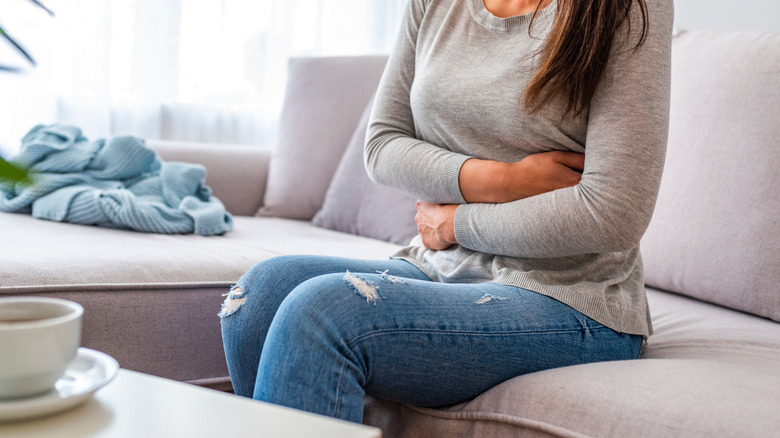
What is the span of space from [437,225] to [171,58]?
168cm

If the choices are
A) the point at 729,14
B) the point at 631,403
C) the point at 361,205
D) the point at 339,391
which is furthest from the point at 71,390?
the point at 729,14

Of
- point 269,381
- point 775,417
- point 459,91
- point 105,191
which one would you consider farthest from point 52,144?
point 775,417

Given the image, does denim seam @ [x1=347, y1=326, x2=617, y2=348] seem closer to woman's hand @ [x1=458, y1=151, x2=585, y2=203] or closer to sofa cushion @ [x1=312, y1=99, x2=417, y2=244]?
woman's hand @ [x1=458, y1=151, x2=585, y2=203]

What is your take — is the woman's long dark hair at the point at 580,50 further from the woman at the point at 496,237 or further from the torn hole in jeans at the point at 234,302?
the torn hole in jeans at the point at 234,302

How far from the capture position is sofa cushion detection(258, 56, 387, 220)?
1963mm

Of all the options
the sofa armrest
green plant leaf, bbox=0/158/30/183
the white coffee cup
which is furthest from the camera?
the sofa armrest

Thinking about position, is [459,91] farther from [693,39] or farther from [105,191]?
[105,191]

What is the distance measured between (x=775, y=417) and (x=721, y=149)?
0.69 meters

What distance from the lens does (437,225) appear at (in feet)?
3.27

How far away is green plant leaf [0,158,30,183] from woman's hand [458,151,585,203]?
2.25ft

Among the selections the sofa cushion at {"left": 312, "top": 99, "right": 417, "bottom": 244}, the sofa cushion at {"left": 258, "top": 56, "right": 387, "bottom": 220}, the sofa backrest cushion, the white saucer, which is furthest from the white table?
the sofa cushion at {"left": 258, "top": 56, "right": 387, "bottom": 220}

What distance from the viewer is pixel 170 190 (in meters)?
1.63

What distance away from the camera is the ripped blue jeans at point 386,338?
0.68 meters

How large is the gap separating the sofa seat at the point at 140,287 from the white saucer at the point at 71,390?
20.0 inches
